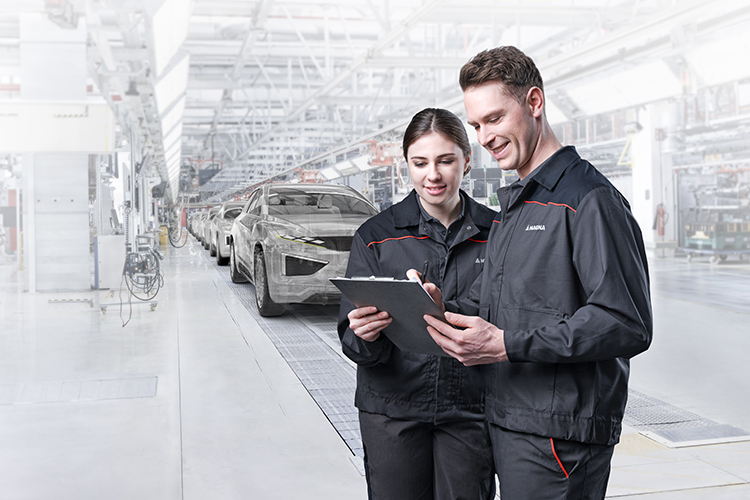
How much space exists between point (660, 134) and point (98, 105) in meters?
13.9

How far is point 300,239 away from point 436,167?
5.14 m

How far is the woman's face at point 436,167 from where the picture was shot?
1.75 meters

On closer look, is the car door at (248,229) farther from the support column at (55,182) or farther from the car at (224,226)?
the car at (224,226)

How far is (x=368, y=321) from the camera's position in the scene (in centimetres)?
Result: 163

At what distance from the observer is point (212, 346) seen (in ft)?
19.7

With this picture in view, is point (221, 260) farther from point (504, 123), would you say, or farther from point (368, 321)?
point (504, 123)

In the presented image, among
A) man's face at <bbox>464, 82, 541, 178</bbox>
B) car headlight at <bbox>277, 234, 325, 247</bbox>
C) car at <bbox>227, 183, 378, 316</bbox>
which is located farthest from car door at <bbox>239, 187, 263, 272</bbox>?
man's face at <bbox>464, 82, 541, 178</bbox>

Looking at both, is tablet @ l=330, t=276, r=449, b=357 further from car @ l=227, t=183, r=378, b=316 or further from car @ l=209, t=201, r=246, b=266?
car @ l=209, t=201, r=246, b=266

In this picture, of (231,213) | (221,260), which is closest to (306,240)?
(231,213)

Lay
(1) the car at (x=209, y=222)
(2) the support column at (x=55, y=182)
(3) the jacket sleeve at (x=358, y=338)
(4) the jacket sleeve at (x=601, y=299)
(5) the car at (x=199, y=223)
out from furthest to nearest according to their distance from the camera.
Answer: (5) the car at (x=199, y=223) < (1) the car at (x=209, y=222) < (2) the support column at (x=55, y=182) < (3) the jacket sleeve at (x=358, y=338) < (4) the jacket sleeve at (x=601, y=299)

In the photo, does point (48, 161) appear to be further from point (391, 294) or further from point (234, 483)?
point (391, 294)

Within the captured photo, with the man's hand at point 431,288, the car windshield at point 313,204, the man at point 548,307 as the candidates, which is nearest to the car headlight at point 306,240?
the car windshield at point 313,204

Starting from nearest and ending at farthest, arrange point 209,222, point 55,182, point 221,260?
point 55,182
point 221,260
point 209,222

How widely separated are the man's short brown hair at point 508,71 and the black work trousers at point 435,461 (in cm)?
87
